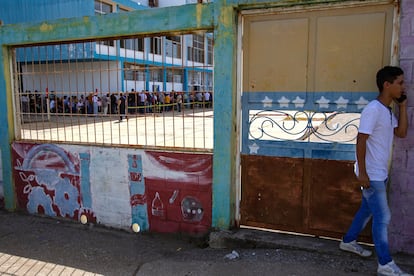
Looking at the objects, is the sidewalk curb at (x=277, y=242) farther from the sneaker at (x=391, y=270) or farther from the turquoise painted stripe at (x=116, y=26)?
the turquoise painted stripe at (x=116, y=26)

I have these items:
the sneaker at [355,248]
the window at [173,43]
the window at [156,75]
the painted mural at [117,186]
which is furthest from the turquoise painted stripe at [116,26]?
the sneaker at [355,248]

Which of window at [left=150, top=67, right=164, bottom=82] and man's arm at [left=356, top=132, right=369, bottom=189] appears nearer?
man's arm at [left=356, top=132, right=369, bottom=189]

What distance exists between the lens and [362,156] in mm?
2684

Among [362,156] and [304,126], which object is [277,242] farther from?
[362,156]

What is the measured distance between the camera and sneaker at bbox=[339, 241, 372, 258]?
3.11 m

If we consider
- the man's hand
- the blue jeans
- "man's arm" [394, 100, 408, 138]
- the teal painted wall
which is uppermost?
the teal painted wall

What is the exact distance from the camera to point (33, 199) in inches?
197

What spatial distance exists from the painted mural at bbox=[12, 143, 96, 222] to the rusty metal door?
7.25 ft

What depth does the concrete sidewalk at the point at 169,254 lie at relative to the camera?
123 inches

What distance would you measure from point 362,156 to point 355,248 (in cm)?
94

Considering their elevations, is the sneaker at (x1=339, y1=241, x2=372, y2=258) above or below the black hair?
below

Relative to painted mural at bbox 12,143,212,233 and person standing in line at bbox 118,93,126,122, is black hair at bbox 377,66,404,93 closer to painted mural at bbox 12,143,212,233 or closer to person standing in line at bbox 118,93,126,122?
painted mural at bbox 12,143,212,233

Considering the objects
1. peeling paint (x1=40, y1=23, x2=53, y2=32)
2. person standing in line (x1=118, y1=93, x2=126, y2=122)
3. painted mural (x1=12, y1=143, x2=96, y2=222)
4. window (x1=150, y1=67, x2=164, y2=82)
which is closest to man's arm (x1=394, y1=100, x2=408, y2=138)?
window (x1=150, y1=67, x2=164, y2=82)

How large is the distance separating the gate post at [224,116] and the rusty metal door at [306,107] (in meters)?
0.12
